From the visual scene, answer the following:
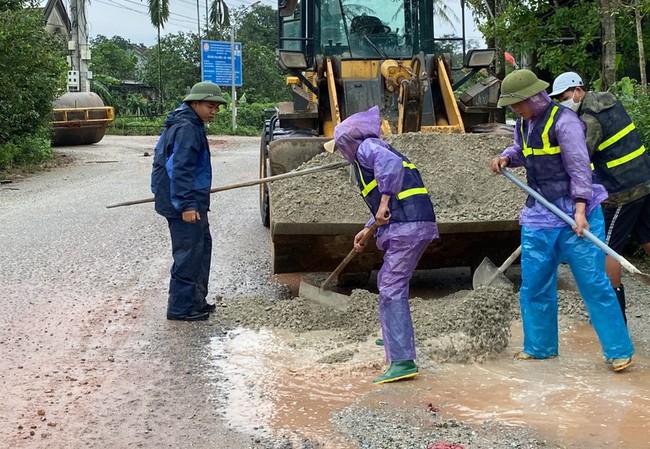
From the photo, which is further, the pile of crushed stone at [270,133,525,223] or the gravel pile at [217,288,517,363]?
the pile of crushed stone at [270,133,525,223]

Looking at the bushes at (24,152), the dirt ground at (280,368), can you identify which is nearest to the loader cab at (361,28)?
the dirt ground at (280,368)

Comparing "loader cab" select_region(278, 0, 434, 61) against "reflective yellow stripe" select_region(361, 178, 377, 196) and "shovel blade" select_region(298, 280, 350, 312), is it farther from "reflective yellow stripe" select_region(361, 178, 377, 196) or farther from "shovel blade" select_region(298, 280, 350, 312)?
"reflective yellow stripe" select_region(361, 178, 377, 196)

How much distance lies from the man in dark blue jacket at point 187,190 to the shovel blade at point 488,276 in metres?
2.12

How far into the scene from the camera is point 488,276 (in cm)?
704

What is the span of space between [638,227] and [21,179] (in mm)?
13995

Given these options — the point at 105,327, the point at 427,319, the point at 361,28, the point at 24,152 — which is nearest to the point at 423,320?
the point at 427,319

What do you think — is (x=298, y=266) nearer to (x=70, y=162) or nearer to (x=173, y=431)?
(x=173, y=431)

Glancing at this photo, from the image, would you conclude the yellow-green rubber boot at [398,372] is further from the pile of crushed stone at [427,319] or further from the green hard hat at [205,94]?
the green hard hat at [205,94]

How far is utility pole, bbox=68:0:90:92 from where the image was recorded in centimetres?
3030

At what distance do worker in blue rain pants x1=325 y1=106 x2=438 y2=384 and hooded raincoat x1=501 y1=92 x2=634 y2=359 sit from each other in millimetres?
677

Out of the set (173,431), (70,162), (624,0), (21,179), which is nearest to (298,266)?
(173,431)

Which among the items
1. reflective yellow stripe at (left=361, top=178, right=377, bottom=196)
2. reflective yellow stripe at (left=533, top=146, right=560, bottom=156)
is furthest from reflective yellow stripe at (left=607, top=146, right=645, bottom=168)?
reflective yellow stripe at (left=361, top=178, right=377, bottom=196)

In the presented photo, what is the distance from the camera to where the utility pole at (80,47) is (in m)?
30.3

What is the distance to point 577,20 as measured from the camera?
1310 centimetres
